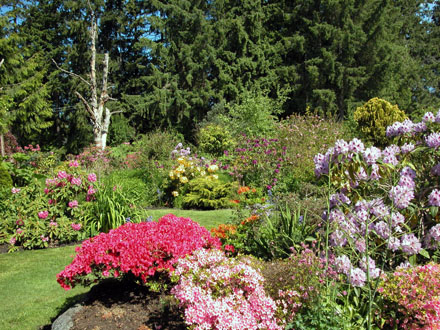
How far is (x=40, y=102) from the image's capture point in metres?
18.5

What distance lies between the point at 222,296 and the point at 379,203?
1.33 metres

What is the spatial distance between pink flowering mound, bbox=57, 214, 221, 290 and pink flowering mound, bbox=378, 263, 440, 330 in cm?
148

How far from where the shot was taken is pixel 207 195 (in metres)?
8.78

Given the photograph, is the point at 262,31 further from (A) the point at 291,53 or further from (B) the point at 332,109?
(B) the point at 332,109

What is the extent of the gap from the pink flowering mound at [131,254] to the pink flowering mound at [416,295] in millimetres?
1476

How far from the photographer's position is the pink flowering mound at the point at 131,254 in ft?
9.32

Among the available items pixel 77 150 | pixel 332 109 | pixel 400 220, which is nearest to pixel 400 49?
pixel 332 109

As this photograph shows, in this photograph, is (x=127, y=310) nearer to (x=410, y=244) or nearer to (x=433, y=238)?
(x=410, y=244)

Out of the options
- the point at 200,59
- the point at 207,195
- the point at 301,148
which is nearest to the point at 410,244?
the point at 207,195

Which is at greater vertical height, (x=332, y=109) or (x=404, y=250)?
(x=332, y=109)

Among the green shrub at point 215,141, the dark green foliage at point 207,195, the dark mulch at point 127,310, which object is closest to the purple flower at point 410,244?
the dark mulch at point 127,310

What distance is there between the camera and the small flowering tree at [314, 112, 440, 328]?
8.62 ft

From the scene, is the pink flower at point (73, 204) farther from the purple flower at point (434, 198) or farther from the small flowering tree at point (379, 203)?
the purple flower at point (434, 198)

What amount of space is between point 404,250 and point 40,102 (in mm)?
19181
